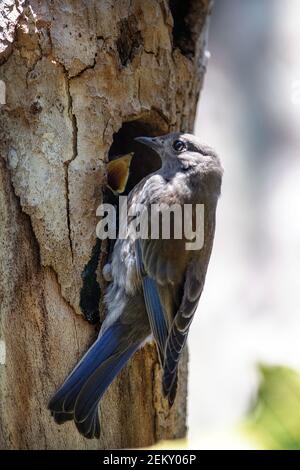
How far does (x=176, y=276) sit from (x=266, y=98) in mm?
3572

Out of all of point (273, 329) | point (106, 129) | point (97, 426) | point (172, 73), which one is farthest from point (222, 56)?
point (97, 426)

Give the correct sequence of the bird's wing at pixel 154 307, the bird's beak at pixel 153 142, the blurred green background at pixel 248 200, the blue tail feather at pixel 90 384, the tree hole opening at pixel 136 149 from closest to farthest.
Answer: the blue tail feather at pixel 90 384 < the bird's wing at pixel 154 307 < the bird's beak at pixel 153 142 < the tree hole opening at pixel 136 149 < the blurred green background at pixel 248 200

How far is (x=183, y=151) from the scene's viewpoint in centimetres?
411

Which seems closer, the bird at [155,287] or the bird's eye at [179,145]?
the bird at [155,287]

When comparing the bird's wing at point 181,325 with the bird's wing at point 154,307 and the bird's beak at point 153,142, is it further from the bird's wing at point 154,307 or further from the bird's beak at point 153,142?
the bird's beak at point 153,142

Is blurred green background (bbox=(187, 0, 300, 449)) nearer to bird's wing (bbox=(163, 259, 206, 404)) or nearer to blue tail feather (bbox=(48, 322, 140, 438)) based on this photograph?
bird's wing (bbox=(163, 259, 206, 404))

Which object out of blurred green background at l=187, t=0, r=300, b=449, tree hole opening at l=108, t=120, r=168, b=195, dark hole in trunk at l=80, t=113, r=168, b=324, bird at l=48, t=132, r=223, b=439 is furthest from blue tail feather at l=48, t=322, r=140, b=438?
blurred green background at l=187, t=0, r=300, b=449

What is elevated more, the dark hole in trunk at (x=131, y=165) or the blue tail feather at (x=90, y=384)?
the dark hole in trunk at (x=131, y=165)

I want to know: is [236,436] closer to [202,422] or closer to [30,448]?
[30,448]

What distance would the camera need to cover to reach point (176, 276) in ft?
12.5

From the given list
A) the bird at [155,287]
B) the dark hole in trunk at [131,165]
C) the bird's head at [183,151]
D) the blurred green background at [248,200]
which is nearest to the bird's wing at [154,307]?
the bird at [155,287]

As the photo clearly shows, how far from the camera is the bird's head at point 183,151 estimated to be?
4.06m

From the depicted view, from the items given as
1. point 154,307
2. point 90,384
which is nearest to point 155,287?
point 154,307

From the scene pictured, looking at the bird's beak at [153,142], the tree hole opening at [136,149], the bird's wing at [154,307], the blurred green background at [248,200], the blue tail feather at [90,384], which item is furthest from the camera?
the blurred green background at [248,200]
